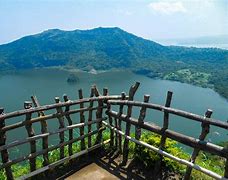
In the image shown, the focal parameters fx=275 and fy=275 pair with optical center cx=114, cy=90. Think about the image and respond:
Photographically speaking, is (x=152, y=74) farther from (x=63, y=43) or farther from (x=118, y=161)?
(x=118, y=161)

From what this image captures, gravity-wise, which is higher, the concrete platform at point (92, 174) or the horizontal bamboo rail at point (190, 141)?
the horizontal bamboo rail at point (190, 141)

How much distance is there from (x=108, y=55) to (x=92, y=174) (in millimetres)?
137230

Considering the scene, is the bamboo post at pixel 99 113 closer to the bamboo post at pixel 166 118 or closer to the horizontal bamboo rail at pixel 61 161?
the horizontal bamboo rail at pixel 61 161

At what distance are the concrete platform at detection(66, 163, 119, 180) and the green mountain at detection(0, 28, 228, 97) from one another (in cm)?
9299

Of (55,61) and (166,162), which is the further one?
(55,61)

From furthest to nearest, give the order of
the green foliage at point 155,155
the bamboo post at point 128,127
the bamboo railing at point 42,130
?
1. the bamboo post at point 128,127
2. the green foliage at point 155,155
3. the bamboo railing at point 42,130

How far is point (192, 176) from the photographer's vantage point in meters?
4.38

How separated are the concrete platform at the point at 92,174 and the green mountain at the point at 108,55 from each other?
9299cm

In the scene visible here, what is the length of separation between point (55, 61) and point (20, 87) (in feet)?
185

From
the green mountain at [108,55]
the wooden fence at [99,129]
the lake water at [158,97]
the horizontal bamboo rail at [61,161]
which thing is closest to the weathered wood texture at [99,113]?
the wooden fence at [99,129]

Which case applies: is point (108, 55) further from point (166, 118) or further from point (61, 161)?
point (166, 118)

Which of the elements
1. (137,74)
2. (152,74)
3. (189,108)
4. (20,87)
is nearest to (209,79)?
(152,74)

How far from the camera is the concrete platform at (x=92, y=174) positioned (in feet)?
15.2

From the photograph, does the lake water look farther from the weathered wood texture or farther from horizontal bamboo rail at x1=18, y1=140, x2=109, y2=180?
horizontal bamboo rail at x1=18, y1=140, x2=109, y2=180
